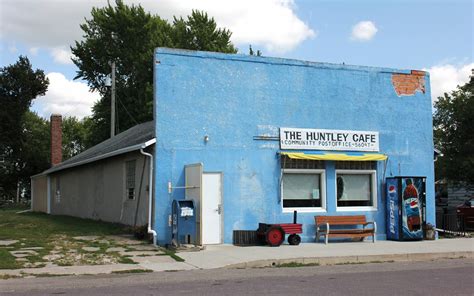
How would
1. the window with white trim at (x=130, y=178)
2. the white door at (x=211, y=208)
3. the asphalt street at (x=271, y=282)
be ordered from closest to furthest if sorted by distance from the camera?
the asphalt street at (x=271, y=282) < the white door at (x=211, y=208) < the window with white trim at (x=130, y=178)

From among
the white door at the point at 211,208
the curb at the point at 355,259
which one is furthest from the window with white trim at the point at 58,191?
the curb at the point at 355,259

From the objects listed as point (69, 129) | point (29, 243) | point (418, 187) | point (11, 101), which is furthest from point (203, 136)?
point (69, 129)

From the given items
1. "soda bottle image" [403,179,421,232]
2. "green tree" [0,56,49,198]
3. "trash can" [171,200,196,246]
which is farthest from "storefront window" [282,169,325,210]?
"green tree" [0,56,49,198]

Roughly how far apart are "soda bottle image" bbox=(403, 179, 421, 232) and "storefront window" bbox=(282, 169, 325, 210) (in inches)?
107

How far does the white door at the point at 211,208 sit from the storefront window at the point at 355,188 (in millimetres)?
4304

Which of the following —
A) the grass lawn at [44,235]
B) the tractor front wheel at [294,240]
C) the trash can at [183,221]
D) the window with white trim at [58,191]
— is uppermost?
the window with white trim at [58,191]

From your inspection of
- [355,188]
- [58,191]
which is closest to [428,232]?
[355,188]

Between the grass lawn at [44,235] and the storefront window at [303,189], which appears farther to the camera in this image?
the storefront window at [303,189]

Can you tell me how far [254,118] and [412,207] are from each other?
5.99 m

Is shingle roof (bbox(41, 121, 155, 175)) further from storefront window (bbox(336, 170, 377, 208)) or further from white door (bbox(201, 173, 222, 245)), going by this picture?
storefront window (bbox(336, 170, 377, 208))

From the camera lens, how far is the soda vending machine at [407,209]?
688 inches

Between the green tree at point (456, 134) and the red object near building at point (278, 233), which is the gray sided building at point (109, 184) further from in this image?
the green tree at point (456, 134)

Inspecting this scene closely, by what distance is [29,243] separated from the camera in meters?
14.6

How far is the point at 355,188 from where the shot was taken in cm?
1823
